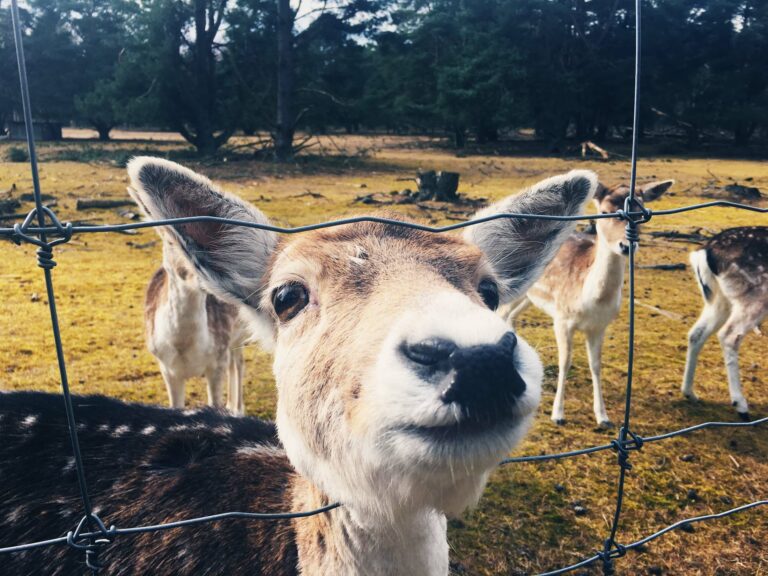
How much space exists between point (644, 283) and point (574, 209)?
6868 mm

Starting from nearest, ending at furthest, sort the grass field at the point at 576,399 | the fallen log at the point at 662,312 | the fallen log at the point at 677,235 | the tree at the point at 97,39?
1. the grass field at the point at 576,399
2. the fallen log at the point at 662,312
3. the fallen log at the point at 677,235
4. the tree at the point at 97,39

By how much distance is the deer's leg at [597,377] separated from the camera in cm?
494

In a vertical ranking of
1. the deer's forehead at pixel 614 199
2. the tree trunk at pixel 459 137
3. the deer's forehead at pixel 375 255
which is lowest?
the deer's forehead at pixel 614 199

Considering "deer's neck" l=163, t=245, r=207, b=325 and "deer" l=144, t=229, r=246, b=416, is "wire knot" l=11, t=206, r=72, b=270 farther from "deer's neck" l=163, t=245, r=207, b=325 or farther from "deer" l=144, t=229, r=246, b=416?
"deer's neck" l=163, t=245, r=207, b=325

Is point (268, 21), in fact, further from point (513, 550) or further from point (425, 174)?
point (513, 550)

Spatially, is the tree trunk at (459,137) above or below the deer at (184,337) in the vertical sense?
above

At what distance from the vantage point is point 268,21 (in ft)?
82.5

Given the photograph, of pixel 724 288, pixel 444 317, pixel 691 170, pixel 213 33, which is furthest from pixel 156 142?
pixel 444 317

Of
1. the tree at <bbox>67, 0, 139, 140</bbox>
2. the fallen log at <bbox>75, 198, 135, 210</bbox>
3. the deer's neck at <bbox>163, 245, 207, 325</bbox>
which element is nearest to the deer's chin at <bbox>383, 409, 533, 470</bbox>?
the deer's neck at <bbox>163, 245, 207, 325</bbox>

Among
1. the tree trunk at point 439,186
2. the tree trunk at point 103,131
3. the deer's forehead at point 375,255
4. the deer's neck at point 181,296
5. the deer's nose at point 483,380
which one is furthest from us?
the tree trunk at point 103,131

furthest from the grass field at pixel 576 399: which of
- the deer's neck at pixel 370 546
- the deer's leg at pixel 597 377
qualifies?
the deer's neck at pixel 370 546

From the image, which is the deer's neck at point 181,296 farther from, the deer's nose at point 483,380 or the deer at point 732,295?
the deer at point 732,295

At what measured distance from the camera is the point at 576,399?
215 inches

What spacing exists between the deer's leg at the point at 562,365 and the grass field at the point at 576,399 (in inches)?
5.1
